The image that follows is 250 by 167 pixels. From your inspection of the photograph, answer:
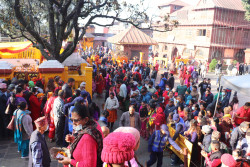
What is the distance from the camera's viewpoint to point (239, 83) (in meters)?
6.21

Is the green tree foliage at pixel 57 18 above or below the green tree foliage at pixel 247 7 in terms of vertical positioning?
below

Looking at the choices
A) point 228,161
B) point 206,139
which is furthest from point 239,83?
point 228,161

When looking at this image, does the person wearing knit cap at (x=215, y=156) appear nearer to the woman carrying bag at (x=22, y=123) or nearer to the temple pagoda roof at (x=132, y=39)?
the woman carrying bag at (x=22, y=123)

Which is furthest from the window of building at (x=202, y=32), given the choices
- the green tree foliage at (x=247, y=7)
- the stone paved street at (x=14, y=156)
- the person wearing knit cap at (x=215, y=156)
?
the person wearing knit cap at (x=215, y=156)

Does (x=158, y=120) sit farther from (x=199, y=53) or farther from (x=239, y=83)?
(x=199, y=53)

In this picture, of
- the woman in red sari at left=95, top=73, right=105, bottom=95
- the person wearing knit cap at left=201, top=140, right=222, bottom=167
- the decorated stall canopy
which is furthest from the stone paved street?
the woman in red sari at left=95, top=73, right=105, bottom=95

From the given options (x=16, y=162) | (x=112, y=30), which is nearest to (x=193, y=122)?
(x=16, y=162)

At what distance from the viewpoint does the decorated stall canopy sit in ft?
19.6

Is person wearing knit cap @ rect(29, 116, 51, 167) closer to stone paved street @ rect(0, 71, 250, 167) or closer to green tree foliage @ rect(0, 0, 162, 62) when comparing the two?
stone paved street @ rect(0, 71, 250, 167)

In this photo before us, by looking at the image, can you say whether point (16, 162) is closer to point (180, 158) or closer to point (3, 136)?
point (3, 136)

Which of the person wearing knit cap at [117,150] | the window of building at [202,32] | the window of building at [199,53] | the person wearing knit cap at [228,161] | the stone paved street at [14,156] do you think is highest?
the window of building at [202,32]

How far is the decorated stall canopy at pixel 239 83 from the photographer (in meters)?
5.98

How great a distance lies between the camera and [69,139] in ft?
9.32

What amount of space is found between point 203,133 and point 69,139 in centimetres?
313
